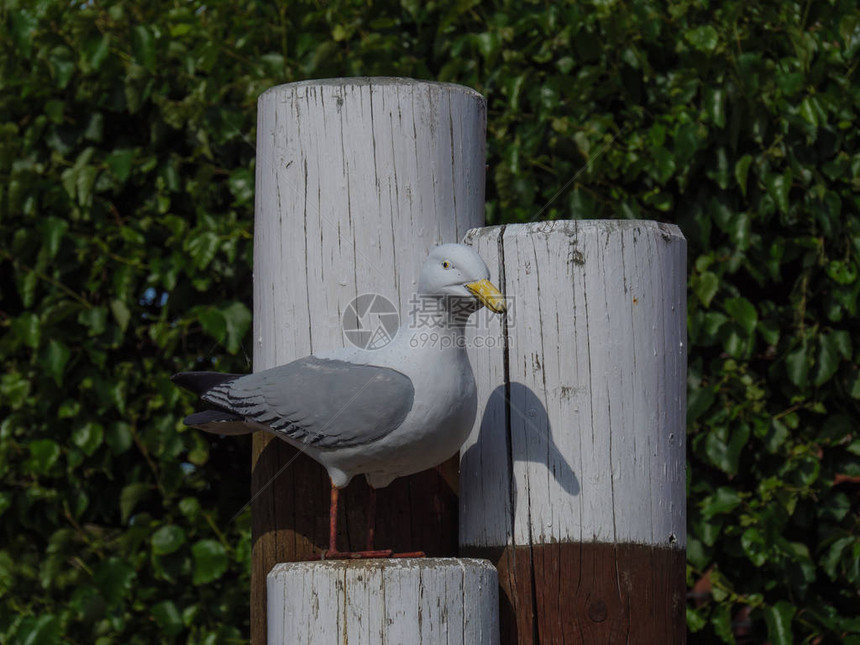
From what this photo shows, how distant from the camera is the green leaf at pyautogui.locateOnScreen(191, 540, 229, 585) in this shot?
12.3 feet

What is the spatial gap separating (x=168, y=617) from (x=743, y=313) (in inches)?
80.0

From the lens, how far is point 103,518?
13.3 ft

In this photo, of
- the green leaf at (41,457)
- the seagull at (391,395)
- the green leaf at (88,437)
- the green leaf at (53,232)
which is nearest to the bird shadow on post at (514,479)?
the seagull at (391,395)

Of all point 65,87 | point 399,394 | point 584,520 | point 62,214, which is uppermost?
point 65,87

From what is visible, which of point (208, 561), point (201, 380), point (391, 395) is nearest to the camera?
point (391, 395)

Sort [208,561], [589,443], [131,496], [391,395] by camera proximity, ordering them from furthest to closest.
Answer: [131,496]
[208,561]
[589,443]
[391,395]

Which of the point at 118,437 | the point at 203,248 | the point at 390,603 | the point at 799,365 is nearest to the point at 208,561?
the point at 118,437

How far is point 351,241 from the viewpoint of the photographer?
282cm

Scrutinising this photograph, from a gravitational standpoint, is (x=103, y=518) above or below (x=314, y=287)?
below

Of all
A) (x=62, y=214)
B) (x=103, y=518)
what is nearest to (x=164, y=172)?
(x=62, y=214)

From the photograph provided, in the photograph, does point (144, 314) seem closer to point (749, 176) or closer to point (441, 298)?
point (441, 298)

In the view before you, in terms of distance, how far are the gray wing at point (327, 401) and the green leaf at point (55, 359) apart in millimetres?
1382

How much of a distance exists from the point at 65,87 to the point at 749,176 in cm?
228

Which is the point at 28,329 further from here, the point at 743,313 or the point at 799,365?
the point at 799,365
